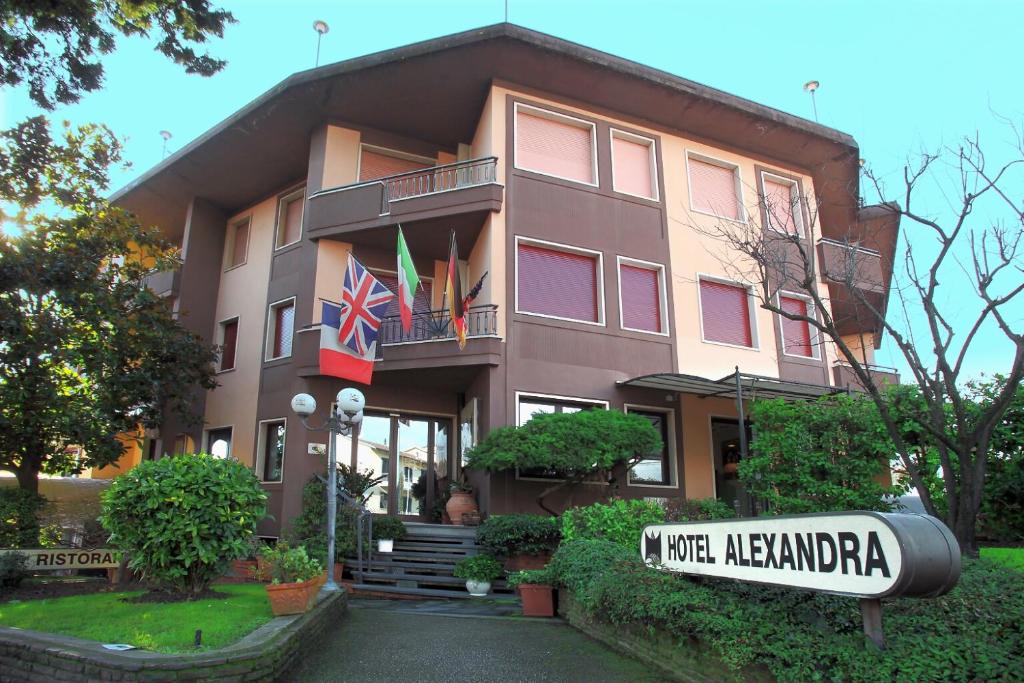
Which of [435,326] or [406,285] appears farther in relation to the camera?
[435,326]

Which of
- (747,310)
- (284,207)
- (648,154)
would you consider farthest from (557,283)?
(284,207)

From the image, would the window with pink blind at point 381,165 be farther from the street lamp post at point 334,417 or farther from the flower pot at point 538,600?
the flower pot at point 538,600

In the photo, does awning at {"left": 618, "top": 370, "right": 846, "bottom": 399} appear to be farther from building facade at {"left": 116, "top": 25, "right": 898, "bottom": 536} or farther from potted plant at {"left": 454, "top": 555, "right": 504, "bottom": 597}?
potted plant at {"left": 454, "top": 555, "right": 504, "bottom": 597}

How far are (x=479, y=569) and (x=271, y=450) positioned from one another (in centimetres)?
703

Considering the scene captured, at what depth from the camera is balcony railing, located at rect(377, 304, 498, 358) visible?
13.3m

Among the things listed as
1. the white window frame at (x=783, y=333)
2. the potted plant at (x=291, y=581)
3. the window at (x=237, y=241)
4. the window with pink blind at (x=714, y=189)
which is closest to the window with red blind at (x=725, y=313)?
the white window frame at (x=783, y=333)

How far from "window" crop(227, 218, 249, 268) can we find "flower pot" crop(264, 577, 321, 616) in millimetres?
13379

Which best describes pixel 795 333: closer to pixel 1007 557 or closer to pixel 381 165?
pixel 1007 557

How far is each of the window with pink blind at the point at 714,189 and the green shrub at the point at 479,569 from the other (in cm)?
967

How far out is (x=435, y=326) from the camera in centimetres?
1441

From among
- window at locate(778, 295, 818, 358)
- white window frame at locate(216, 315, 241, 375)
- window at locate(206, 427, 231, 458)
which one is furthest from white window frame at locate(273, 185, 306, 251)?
window at locate(778, 295, 818, 358)

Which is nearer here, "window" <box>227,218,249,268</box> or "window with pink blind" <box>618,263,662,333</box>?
"window with pink blind" <box>618,263,662,333</box>

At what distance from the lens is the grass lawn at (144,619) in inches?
222

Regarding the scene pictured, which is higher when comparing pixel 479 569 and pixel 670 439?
pixel 670 439
